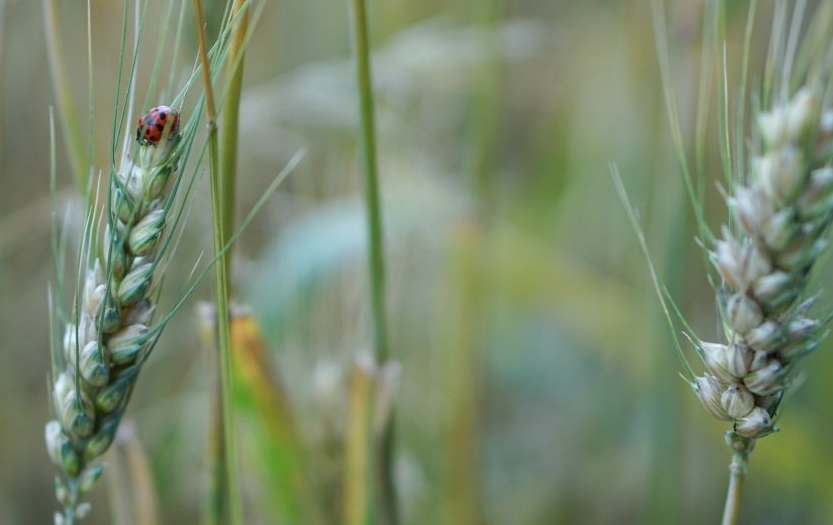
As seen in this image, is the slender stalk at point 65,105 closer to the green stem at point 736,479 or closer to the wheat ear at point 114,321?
the wheat ear at point 114,321

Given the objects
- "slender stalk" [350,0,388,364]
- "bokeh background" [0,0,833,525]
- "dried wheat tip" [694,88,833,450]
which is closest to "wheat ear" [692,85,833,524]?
"dried wheat tip" [694,88,833,450]

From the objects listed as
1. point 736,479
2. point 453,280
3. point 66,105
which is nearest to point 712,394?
point 736,479

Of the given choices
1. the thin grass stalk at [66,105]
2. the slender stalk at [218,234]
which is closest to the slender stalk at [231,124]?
the slender stalk at [218,234]

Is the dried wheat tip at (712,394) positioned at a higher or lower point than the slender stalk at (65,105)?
lower

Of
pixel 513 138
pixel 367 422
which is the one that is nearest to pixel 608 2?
pixel 513 138

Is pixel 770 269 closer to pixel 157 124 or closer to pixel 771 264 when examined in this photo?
pixel 771 264

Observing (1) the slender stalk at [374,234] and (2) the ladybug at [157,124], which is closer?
(2) the ladybug at [157,124]
